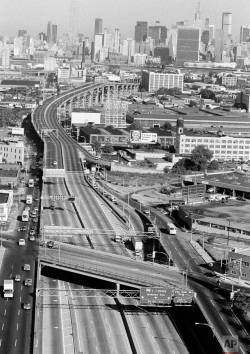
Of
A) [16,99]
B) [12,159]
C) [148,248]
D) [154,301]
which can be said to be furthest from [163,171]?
[16,99]

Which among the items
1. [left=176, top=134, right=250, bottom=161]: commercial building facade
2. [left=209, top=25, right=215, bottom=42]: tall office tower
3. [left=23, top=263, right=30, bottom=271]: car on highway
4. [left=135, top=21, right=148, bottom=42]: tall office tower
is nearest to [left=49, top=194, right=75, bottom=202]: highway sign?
[left=23, top=263, right=30, bottom=271]: car on highway

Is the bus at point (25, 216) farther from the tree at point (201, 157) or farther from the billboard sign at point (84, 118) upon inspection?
the billboard sign at point (84, 118)

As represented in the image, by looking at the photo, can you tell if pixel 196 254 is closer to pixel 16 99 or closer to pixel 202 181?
pixel 202 181

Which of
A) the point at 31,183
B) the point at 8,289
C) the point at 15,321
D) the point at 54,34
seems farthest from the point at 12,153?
the point at 54,34

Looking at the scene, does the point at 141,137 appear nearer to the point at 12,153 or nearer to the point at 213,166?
the point at 213,166

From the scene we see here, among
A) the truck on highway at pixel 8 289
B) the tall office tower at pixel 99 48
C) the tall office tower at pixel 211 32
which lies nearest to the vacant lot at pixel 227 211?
the truck on highway at pixel 8 289

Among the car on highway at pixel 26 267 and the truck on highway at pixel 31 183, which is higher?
the truck on highway at pixel 31 183
